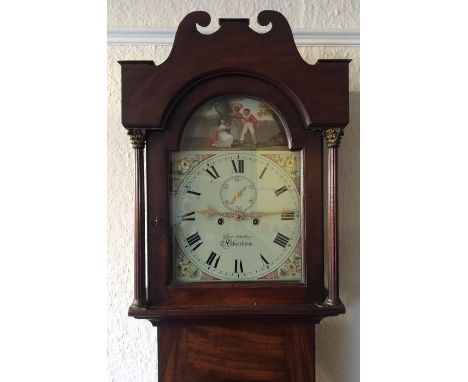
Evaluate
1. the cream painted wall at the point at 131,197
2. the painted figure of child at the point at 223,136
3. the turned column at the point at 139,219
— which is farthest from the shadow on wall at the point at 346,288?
→ the turned column at the point at 139,219

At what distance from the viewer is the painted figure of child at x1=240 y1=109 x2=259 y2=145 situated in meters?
0.61

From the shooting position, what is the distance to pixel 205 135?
61 centimetres

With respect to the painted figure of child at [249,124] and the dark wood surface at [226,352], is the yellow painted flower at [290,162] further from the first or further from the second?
the dark wood surface at [226,352]

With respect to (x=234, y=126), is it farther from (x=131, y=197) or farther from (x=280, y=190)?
(x=131, y=197)

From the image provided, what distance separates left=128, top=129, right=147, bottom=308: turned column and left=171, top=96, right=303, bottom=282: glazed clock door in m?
0.05

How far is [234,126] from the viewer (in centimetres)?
61

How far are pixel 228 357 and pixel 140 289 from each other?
19 centimetres

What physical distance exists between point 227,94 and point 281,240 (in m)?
0.26

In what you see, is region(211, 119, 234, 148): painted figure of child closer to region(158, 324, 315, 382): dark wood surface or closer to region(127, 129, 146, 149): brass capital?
region(127, 129, 146, 149): brass capital

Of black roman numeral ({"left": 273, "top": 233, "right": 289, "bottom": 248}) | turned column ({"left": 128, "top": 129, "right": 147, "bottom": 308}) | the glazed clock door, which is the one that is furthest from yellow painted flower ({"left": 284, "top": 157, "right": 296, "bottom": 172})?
turned column ({"left": 128, "top": 129, "right": 147, "bottom": 308})

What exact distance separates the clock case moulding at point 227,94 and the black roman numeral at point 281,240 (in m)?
0.03

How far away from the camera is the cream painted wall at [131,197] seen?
29.7 inches

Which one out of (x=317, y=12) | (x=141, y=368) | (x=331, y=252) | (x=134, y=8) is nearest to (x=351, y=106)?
(x=317, y=12)

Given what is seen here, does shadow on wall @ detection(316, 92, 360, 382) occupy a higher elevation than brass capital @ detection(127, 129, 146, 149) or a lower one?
lower
